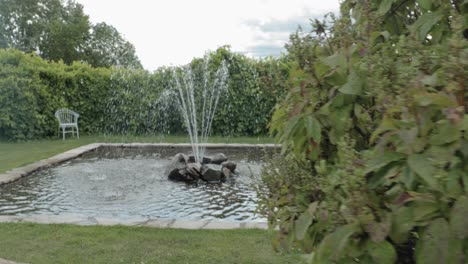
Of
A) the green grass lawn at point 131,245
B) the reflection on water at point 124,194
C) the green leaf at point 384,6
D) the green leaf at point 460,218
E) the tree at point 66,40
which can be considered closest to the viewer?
the green leaf at point 460,218

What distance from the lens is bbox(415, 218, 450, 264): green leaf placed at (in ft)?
2.80

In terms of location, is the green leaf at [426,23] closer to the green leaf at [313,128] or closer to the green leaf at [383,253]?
the green leaf at [313,128]

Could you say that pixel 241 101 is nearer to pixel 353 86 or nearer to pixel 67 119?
pixel 67 119

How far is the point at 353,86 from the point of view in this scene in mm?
1155

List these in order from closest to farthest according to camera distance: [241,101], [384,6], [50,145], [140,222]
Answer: [384,6] < [140,222] < [50,145] < [241,101]

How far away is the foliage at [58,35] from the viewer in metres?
33.1

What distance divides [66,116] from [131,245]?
9012mm

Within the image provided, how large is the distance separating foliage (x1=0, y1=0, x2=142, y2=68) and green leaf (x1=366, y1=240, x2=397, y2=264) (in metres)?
34.2

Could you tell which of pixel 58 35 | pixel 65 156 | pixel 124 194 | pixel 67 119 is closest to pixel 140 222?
pixel 124 194

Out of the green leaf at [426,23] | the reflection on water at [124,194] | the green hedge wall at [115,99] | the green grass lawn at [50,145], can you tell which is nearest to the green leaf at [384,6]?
the green leaf at [426,23]

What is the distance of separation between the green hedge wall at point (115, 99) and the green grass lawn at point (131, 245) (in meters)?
7.67

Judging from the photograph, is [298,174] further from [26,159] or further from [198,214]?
[26,159]

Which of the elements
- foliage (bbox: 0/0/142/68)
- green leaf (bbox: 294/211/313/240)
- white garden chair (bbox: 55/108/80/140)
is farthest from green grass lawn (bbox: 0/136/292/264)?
foliage (bbox: 0/0/142/68)

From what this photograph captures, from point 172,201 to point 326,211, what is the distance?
4.72m
